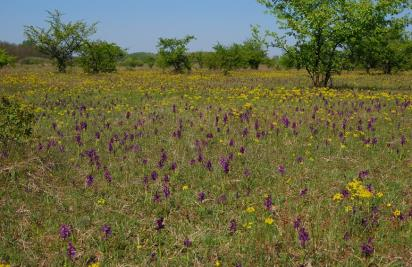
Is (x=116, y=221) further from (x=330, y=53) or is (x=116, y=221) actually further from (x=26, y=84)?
(x=330, y=53)

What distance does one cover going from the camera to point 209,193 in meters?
6.54

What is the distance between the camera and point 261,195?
6500 mm

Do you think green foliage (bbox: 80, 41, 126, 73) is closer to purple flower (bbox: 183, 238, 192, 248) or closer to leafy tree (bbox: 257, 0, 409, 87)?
leafy tree (bbox: 257, 0, 409, 87)

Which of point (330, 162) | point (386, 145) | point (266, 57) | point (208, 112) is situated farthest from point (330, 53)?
point (266, 57)

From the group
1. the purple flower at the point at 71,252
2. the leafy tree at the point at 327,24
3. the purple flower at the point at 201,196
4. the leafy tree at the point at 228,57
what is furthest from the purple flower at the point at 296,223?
the leafy tree at the point at 228,57

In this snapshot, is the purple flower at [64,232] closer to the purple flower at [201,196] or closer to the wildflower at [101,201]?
the wildflower at [101,201]

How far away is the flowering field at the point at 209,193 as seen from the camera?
4.85 m

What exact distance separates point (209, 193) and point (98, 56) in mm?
35766

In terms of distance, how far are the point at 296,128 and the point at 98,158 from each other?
5299 millimetres

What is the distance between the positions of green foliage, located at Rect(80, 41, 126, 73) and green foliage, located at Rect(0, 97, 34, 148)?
30824mm

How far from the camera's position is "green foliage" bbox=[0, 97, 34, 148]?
25.8 ft

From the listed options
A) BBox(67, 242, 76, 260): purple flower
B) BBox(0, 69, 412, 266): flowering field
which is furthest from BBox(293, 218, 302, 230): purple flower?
BBox(67, 242, 76, 260): purple flower

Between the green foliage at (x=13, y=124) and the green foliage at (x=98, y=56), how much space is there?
101 feet

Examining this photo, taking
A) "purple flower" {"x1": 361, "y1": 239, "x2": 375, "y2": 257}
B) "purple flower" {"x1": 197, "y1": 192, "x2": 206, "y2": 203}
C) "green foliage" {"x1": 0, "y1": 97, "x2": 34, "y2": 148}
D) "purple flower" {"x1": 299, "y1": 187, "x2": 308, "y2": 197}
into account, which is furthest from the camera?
"green foliage" {"x1": 0, "y1": 97, "x2": 34, "y2": 148}
